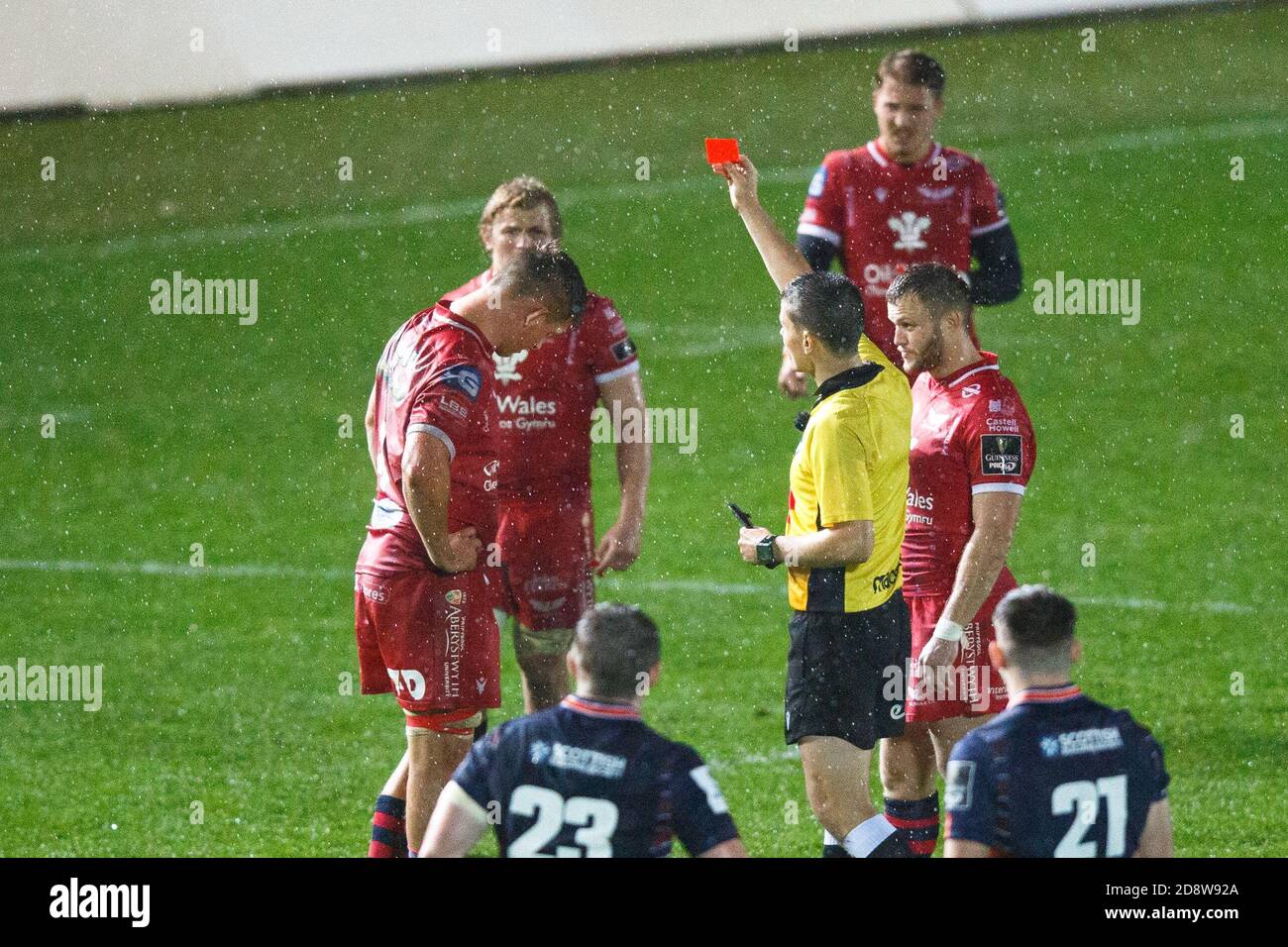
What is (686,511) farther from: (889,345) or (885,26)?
(885,26)

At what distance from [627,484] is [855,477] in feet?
5.32

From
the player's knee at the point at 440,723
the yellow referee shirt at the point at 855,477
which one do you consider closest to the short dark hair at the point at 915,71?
the yellow referee shirt at the point at 855,477

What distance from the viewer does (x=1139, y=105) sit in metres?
21.6

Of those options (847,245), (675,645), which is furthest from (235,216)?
(847,245)

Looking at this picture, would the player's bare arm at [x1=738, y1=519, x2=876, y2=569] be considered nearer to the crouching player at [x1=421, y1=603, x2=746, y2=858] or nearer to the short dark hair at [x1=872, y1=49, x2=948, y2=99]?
the crouching player at [x1=421, y1=603, x2=746, y2=858]

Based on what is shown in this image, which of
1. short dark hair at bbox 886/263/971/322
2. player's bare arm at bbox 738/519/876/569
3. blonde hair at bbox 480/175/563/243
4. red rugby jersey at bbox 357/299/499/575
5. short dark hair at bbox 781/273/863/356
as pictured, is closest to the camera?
player's bare arm at bbox 738/519/876/569

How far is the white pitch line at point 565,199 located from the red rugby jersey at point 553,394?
1372 cm

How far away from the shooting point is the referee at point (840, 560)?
5148 millimetres

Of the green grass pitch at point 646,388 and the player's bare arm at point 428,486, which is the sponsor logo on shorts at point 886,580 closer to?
the player's bare arm at point 428,486

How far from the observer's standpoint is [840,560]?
16.7 ft

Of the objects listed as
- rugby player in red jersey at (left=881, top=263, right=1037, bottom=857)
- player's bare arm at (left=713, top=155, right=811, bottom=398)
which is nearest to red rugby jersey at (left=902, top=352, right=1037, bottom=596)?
rugby player in red jersey at (left=881, top=263, right=1037, bottom=857)

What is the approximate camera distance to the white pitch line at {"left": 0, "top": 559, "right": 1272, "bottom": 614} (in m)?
10.1

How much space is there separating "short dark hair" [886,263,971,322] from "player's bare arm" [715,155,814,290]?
359 mm

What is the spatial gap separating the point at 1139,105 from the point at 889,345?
51.7 ft
